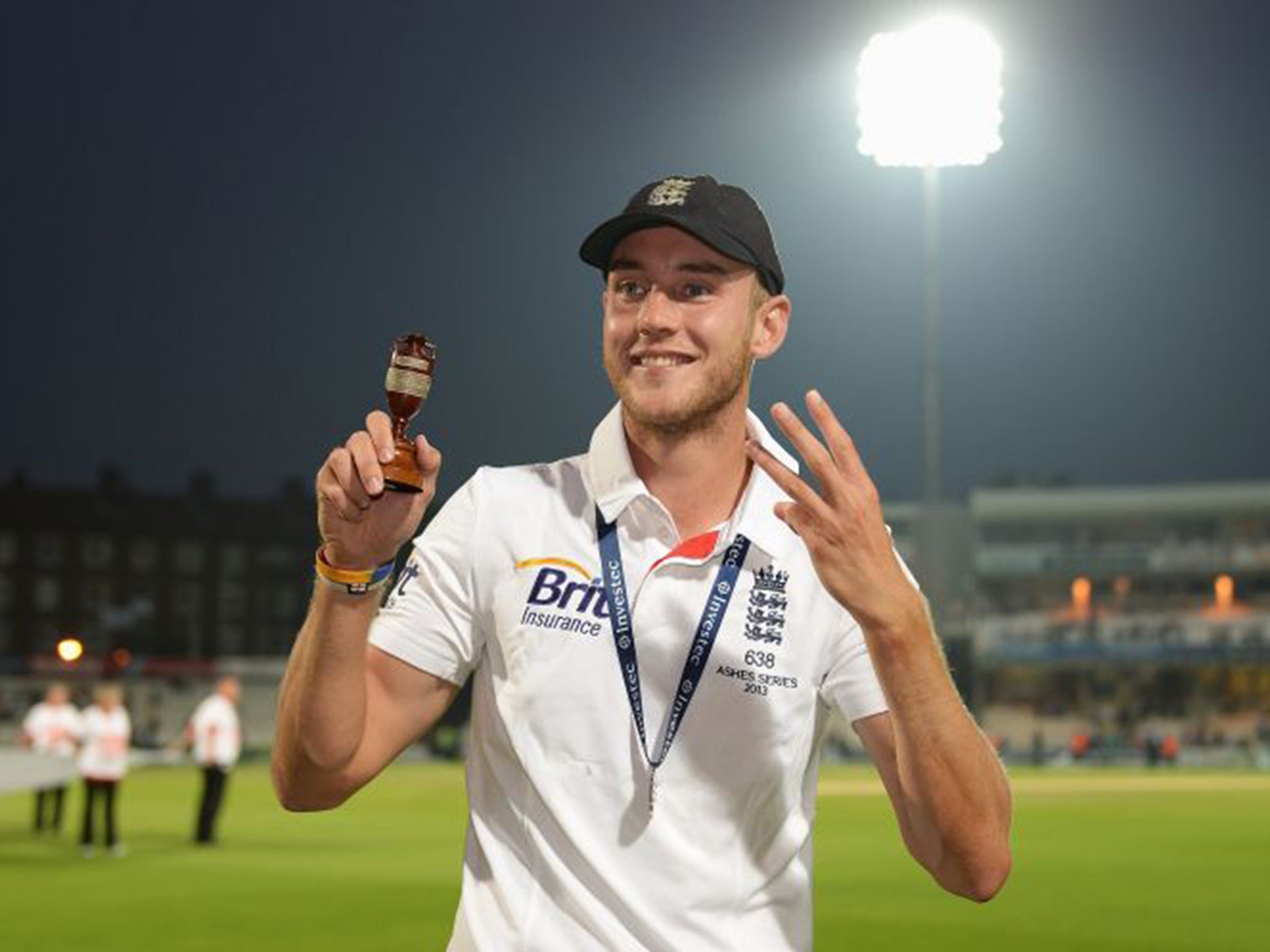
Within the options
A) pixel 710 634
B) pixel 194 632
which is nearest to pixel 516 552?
pixel 710 634

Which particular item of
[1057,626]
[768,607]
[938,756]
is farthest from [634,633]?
[1057,626]

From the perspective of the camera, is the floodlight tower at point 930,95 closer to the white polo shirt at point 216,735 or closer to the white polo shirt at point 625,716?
the white polo shirt at point 216,735

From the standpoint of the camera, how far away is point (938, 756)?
3.16m

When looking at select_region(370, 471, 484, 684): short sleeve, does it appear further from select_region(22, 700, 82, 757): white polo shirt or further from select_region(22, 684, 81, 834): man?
select_region(22, 700, 82, 757): white polo shirt

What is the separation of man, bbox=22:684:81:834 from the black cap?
22632mm

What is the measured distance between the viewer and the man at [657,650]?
10.5 ft

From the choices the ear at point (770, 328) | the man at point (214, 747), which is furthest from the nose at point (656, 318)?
the man at point (214, 747)

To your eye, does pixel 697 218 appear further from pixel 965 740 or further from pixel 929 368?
pixel 929 368

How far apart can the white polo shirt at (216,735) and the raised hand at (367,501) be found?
18545 millimetres

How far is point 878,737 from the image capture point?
3449 millimetres

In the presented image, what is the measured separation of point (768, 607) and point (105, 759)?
18.8 metres

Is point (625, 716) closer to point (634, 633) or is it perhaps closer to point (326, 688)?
point (634, 633)

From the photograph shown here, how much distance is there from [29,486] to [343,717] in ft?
386

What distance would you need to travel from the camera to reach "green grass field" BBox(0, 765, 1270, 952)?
43.9ft
